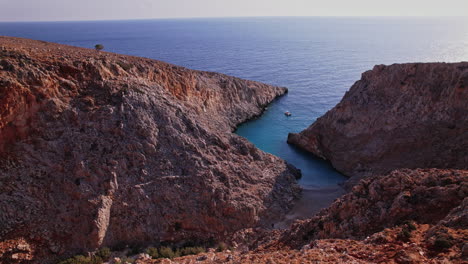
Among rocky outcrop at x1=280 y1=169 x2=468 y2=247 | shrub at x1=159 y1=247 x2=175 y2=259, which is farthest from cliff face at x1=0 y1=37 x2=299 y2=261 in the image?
rocky outcrop at x1=280 y1=169 x2=468 y2=247

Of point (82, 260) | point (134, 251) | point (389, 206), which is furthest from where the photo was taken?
point (134, 251)

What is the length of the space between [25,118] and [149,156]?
8979mm

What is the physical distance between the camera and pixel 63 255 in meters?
19.8

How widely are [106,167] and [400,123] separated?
89.7ft

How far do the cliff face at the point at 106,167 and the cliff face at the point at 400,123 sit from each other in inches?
354

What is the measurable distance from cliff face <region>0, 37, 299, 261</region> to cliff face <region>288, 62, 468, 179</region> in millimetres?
8989

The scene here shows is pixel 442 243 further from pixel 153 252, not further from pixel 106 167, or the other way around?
pixel 106 167

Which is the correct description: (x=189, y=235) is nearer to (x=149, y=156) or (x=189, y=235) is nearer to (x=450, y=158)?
(x=149, y=156)

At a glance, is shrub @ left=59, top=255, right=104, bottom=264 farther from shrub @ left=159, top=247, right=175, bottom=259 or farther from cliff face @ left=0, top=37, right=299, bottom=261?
shrub @ left=159, top=247, right=175, bottom=259

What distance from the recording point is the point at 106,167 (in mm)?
22609

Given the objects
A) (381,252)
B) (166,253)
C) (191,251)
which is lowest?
(191,251)

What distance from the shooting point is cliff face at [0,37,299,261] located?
2044cm

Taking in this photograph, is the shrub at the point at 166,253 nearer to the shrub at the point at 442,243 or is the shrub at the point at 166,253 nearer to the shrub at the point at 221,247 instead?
the shrub at the point at 221,247

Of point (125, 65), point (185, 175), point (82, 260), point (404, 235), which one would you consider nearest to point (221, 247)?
point (185, 175)
